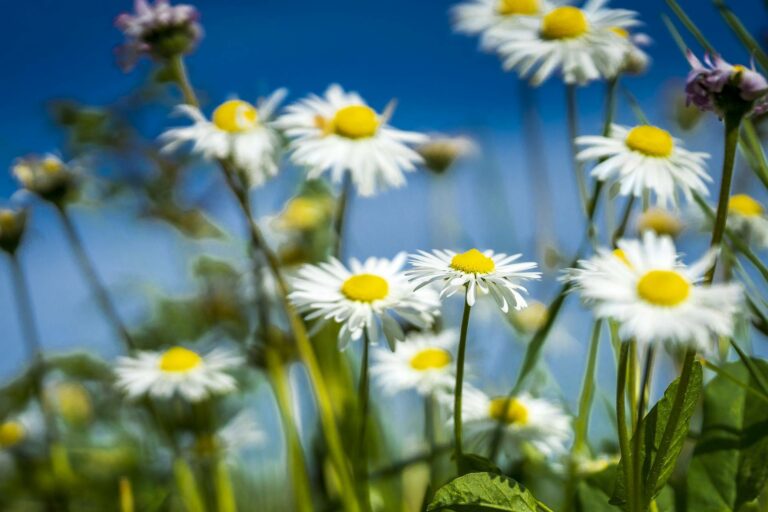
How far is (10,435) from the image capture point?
1000 mm

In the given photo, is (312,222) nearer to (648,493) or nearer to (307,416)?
(307,416)

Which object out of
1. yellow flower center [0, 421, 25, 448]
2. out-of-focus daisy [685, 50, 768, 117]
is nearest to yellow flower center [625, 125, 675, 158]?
out-of-focus daisy [685, 50, 768, 117]

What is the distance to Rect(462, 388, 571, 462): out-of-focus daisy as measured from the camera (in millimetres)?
635

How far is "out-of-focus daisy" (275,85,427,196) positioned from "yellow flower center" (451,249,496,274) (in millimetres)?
146

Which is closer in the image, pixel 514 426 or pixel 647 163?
pixel 647 163

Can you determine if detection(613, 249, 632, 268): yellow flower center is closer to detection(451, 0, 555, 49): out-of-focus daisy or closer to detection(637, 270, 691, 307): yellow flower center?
detection(637, 270, 691, 307): yellow flower center

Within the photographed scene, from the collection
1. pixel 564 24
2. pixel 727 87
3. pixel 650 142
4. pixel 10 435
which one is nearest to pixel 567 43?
pixel 564 24

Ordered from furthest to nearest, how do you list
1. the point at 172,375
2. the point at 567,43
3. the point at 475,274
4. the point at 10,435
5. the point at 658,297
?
the point at 10,435 → the point at 172,375 → the point at 567,43 → the point at 475,274 → the point at 658,297

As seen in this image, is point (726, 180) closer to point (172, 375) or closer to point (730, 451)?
point (730, 451)

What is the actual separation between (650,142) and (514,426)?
0.25 metres

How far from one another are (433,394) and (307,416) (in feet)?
1.08

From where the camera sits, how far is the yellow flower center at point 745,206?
0.76 meters

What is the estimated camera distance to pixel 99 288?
2.42 feet

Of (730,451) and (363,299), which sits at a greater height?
(363,299)
